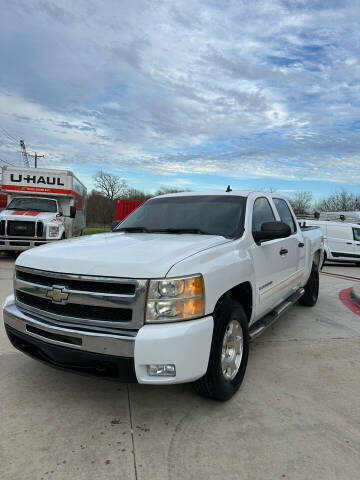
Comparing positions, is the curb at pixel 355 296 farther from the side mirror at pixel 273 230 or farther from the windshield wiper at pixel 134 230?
the windshield wiper at pixel 134 230

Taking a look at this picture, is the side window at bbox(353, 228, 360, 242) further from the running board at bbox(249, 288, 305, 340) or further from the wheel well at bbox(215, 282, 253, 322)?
the wheel well at bbox(215, 282, 253, 322)

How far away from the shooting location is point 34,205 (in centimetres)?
1183

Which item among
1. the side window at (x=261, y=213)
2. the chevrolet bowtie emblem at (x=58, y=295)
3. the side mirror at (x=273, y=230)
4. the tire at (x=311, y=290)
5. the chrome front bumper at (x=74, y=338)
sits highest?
the side window at (x=261, y=213)

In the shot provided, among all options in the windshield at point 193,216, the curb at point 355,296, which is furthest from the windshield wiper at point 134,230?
the curb at point 355,296

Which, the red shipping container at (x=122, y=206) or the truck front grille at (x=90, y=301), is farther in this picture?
the red shipping container at (x=122, y=206)

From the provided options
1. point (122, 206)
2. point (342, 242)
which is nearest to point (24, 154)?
point (122, 206)

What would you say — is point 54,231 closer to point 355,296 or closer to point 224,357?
point 355,296

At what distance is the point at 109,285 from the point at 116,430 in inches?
40.0

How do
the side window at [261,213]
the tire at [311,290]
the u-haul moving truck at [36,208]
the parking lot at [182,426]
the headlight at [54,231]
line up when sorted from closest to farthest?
the parking lot at [182,426]
the side window at [261,213]
the tire at [311,290]
the u-haul moving truck at [36,208]
the headlight at [54,231]

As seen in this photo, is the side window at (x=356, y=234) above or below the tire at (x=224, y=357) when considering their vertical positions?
above

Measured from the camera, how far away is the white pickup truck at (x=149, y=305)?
2.33m

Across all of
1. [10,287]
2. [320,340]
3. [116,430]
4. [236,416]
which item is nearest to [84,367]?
[116,430]

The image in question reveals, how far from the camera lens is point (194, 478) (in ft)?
6.62

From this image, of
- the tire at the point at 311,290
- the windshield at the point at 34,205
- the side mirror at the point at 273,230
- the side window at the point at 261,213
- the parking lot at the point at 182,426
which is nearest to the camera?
the parking lot at the point at 182,426
